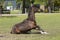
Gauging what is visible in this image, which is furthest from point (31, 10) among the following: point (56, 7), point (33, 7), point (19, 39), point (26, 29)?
point (56, 7)

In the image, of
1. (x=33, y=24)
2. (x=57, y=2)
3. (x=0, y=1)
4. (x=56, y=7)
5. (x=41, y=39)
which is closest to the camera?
(x=41, y=39)

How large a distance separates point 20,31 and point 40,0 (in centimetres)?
4923

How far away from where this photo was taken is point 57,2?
5809 centimetres

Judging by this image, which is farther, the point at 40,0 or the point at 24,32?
the point at 40,0

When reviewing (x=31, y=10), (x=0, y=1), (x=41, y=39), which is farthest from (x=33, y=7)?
(x=0, y=1)

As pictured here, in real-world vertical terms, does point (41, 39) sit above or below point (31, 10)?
below

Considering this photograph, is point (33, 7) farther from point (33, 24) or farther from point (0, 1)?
point (0, 1)

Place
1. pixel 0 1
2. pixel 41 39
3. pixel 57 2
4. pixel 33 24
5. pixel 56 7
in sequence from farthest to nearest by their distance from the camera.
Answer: pixel 56 7 < pixel 57 2 < pixel 0 1 < pixel 33 24 < pixel 41 39

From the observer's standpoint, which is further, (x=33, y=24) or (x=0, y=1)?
(x=0, y=1)

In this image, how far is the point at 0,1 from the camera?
151 feet

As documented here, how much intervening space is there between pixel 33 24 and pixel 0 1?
34.6 meters

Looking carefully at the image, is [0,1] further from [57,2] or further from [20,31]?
[20,31]

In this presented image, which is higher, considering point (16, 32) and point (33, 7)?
point (33, 7)

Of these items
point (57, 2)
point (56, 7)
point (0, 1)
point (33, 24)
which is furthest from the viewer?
point (56, 7)
